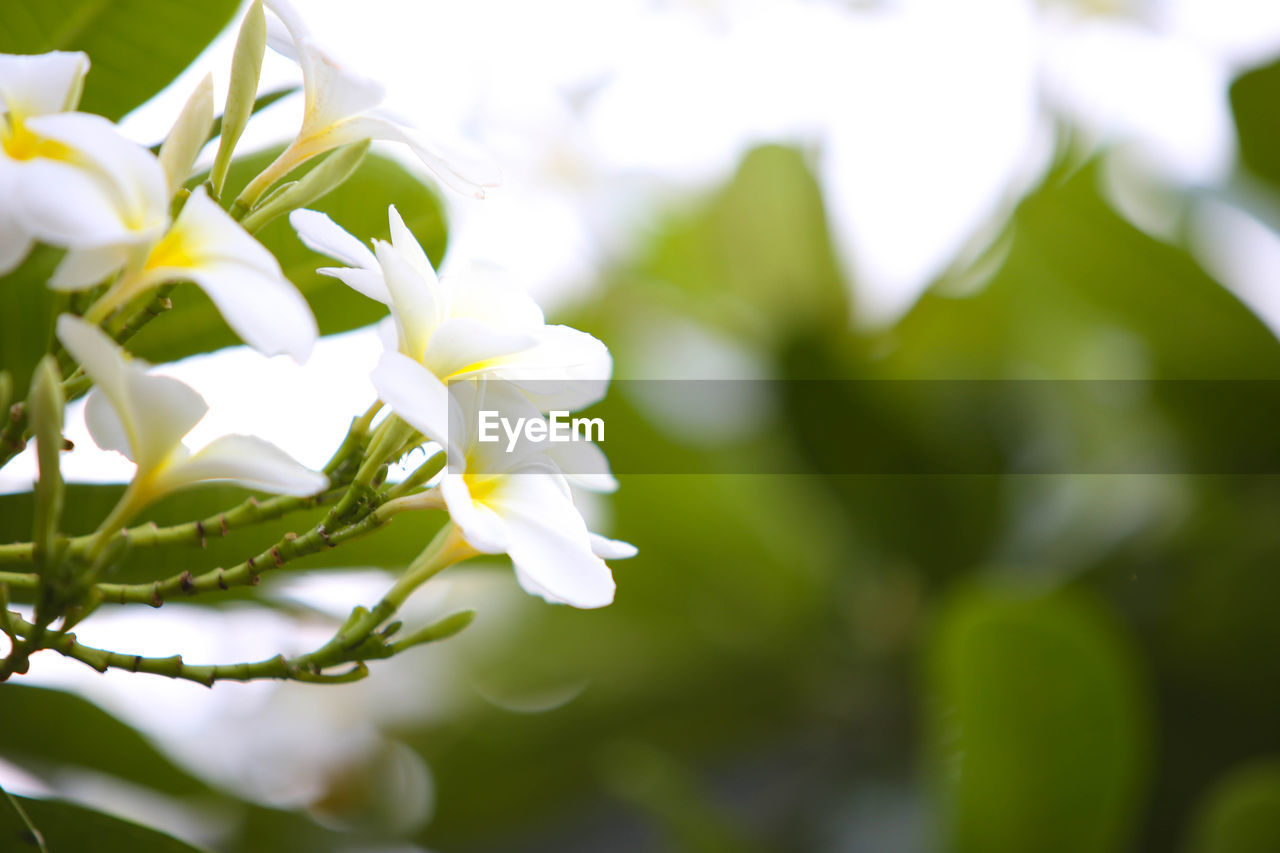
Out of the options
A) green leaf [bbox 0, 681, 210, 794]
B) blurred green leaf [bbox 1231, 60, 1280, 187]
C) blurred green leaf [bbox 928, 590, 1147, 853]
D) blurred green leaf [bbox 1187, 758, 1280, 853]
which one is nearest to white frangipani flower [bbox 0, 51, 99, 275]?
green leaf [bbox 0, 681, 210, 794]

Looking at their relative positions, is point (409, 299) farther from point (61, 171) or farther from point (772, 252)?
point (772, 252)

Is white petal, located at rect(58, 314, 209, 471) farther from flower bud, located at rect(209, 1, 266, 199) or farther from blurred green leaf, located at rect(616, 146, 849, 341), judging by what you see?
blurred green leaf, located at rect(616, 146, 849, 341)

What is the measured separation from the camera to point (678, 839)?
101 centimetres

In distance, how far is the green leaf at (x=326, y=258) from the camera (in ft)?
2.02

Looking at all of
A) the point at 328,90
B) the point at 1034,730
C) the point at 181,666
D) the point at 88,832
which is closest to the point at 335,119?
the point at 328,90

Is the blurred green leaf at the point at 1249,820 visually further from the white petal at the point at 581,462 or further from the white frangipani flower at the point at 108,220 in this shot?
the white frangipani flower at the point at 108,220

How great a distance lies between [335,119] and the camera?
45cm

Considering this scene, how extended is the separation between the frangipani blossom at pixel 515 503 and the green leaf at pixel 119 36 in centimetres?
32

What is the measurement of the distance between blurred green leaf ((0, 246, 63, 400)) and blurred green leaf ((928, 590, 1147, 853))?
716 mm

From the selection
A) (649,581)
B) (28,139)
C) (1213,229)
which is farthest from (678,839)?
(1213,229)

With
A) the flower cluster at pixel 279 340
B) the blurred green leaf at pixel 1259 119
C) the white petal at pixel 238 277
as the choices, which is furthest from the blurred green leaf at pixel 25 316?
the blurred green leaf at pixel 1259 119

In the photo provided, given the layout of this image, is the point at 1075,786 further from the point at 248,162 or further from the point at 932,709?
the point at 248,162

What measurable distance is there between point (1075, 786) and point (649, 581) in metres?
0.58

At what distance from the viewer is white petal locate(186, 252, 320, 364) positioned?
0.98 ft
